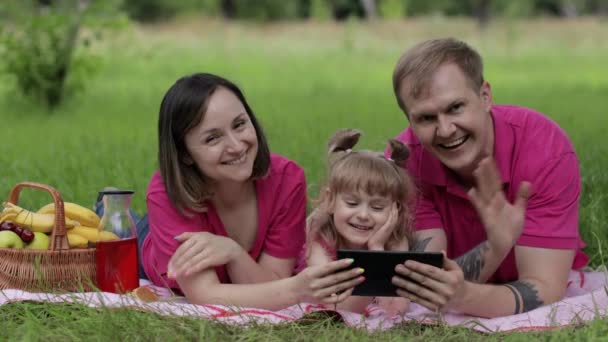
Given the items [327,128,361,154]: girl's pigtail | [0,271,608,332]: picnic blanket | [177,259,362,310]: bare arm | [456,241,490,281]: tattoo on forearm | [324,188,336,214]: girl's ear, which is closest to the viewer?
[177,259,362,310]: bare arm

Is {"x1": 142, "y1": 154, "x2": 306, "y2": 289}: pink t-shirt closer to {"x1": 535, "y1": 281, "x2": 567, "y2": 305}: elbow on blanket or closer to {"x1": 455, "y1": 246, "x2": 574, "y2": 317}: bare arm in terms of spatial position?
{"x1": 455, "y1": 246, "x2": 574, "y2": 317}: bare arm

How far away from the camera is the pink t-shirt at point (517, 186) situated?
425cm

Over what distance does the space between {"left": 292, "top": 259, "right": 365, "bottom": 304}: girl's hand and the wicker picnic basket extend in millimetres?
1072

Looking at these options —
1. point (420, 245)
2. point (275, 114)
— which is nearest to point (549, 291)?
point (420, 245)

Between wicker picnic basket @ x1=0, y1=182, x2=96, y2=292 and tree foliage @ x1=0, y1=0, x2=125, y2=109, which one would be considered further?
tree foliage @ x1=0, y1=0, x2=125, y2=109

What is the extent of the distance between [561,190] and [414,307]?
2.86 feet

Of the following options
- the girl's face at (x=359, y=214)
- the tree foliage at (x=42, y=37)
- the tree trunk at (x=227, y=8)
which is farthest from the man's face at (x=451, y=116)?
the tree trunk at (x=227, y=8)

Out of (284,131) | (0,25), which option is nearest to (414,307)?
(284,131)

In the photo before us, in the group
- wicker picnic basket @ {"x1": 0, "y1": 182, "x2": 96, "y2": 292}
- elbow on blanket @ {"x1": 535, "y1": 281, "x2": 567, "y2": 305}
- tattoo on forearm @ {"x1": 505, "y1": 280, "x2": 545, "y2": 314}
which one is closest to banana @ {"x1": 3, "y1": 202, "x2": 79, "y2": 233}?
wicker picnic basket @ {"x1": 0, "y1": 182, "x2": 96, "y2": 292}

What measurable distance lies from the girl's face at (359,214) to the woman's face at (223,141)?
467mm

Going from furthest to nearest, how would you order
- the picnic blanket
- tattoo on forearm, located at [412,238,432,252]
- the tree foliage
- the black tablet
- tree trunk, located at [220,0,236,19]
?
tree trunk, located at [220,0,236,19] < the tree foliage < tattoo on forearm, located at [412,238,432,252] < the picnic blanket < the black tablet

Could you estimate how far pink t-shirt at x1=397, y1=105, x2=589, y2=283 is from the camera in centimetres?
425

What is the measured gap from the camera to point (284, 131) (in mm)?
9977

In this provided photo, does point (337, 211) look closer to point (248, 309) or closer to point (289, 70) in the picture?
point (248, 309)
